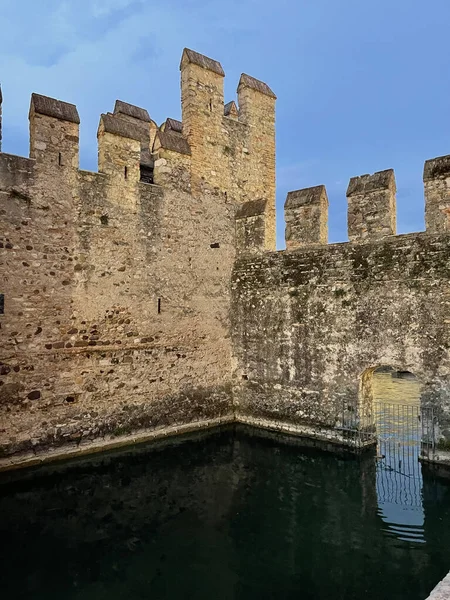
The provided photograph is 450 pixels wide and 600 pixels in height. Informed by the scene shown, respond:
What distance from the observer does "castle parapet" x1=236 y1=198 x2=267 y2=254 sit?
10656mm

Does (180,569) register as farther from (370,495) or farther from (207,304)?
(207,304)

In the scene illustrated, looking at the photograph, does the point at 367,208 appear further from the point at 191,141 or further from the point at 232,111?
the point at 232,111

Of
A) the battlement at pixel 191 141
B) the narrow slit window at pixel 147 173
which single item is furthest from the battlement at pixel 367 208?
the narrow slit window at pixel 147 173

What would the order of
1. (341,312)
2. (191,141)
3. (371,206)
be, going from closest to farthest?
(371,206), (341,312), (191,141)

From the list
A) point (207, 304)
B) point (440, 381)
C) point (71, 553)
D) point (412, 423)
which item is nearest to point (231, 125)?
point (207, 304)

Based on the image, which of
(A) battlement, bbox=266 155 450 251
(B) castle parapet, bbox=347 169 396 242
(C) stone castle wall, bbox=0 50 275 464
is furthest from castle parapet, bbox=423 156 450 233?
(C) stone castle wall, bbox=0 50 275 464

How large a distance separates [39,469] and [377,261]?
7166 mm

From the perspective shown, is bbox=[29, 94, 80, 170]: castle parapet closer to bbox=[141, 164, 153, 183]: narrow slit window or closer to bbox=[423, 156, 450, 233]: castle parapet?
bbox=[141, 164, 153, 183]: narrow slit window

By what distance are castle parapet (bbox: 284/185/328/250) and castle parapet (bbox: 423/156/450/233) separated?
2.11m

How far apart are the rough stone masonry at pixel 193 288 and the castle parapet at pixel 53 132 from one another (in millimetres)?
37

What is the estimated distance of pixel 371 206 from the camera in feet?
29.1

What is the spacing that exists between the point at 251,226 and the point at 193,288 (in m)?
2.09

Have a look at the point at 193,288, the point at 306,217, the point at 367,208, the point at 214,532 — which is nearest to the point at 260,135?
the point at 306,217

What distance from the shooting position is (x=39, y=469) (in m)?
7.66
